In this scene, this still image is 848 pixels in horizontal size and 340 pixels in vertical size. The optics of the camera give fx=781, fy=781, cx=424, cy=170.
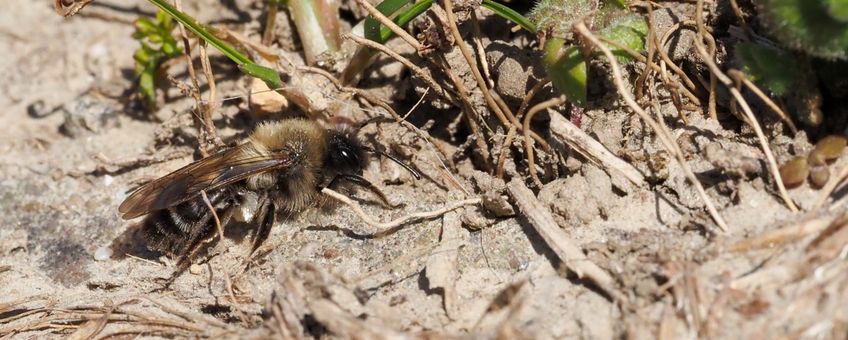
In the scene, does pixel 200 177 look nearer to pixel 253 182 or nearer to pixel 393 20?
pixel 253 182

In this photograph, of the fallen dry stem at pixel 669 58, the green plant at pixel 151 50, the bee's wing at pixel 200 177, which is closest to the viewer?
the fallen dry stem at pixel 669 58

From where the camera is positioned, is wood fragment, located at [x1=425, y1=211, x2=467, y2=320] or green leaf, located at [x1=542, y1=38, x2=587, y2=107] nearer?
wood fragment, located at [x1=425, y1=211, x2=467, y2=320]

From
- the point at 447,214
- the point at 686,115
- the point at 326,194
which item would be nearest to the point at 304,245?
the point at 326,194

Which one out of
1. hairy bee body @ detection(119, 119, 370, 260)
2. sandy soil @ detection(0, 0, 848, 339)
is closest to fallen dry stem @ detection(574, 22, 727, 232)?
sandy soil @ detection(0, 0, 848, 339)

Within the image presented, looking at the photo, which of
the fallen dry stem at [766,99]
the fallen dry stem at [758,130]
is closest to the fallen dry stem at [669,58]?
the fallen dry stem at [758,130]

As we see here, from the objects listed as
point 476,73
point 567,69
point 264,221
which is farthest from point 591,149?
point 264,221

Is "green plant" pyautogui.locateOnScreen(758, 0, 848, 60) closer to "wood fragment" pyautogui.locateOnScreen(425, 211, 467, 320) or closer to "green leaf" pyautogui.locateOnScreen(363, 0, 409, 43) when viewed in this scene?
"wood fragment" pyautogui.locateOnScreen(425, 211, 467, 320)

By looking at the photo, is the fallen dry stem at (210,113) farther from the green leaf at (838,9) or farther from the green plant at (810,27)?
the green leaf at (838,9)

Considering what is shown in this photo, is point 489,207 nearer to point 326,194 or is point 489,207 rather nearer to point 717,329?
point 326,194
